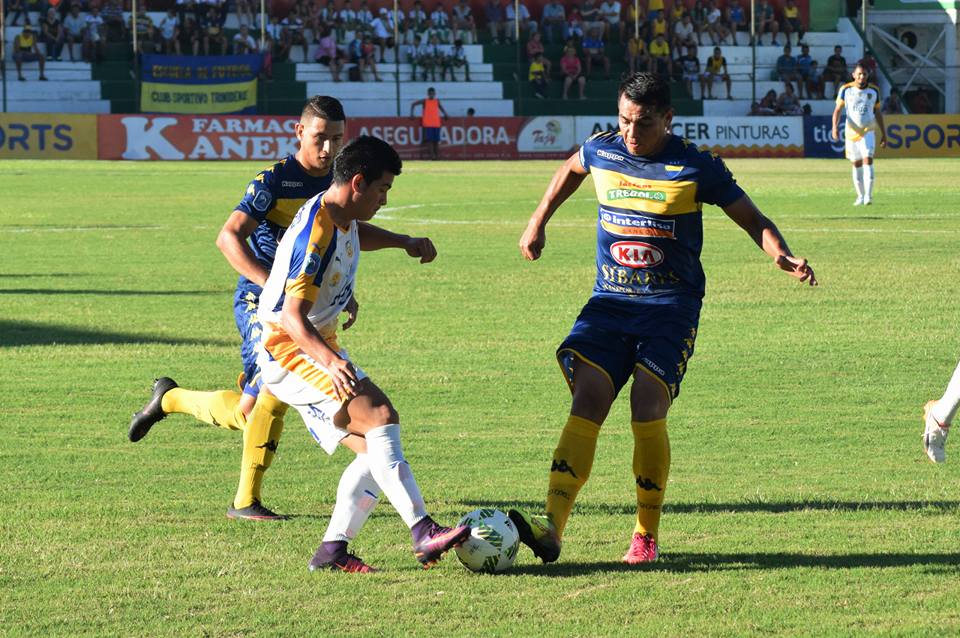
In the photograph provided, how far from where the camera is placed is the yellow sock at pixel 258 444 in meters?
6.99

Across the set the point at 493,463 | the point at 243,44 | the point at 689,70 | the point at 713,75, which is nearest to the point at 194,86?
the point at 243,44

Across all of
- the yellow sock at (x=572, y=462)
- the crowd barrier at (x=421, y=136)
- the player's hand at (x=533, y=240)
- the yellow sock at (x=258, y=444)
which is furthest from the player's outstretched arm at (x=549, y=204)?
the crowd barrier at (x=421, y=136)

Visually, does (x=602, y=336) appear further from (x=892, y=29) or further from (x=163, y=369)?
(x=892, y=29)

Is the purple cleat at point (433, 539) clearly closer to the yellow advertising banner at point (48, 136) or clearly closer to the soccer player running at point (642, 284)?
the soccer player running at point (642, 284)

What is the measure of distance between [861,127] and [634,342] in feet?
71.0

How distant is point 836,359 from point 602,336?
5.47m

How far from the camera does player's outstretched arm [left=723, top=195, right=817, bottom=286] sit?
623 cm

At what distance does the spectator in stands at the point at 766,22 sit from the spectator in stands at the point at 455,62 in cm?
1063

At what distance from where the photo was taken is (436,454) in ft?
27.3

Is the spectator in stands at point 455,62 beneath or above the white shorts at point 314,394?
above

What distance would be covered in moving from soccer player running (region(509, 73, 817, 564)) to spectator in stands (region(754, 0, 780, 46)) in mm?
47449

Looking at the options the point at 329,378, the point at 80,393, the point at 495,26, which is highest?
the point at 495,26

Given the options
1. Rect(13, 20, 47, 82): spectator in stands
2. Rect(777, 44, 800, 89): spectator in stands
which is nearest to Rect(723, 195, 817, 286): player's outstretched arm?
Rect(13, 20, 47, 82): spectator in stands

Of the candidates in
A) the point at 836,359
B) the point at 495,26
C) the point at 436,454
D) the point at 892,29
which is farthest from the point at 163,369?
the point at 892,29
